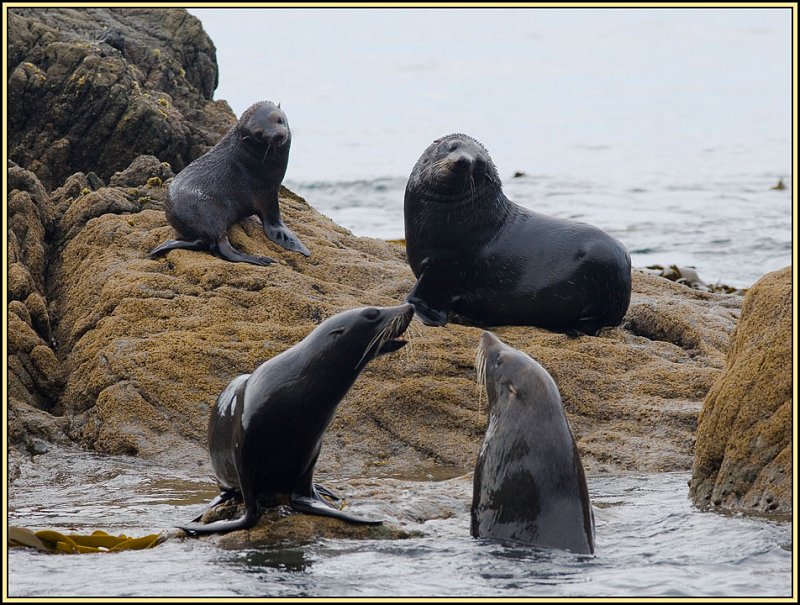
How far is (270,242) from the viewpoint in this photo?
1246 cm

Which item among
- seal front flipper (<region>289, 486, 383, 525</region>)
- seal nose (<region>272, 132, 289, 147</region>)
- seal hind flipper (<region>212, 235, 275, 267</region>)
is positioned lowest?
seal front flipper (<region>289, 486, 383, 525</region>)

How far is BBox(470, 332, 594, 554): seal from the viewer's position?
6.55 m

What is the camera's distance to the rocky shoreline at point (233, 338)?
8906 millimetres

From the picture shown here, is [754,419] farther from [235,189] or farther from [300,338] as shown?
[235,189]

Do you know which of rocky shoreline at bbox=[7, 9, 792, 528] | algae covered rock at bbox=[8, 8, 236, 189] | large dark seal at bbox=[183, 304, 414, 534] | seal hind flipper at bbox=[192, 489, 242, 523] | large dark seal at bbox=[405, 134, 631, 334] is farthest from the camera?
algae covered rock at bbox=[8, 8, 236, 189]

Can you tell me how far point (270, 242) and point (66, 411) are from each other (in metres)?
3.03

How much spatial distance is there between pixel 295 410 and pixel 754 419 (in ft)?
8.02

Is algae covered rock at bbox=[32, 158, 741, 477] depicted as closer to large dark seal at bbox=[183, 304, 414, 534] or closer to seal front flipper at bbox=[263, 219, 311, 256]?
seal front flipper at bbox=[263, 219, 311, 256]

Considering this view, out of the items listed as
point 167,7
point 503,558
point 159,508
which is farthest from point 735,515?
point 167,7

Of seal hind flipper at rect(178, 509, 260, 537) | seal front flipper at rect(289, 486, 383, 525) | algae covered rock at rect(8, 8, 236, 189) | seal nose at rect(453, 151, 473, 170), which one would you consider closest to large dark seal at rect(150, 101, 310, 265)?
algae covered rock at rect(8, 8, 236, 189)

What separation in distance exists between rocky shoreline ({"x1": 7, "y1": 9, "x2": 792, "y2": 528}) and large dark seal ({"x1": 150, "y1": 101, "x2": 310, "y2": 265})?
0.20m

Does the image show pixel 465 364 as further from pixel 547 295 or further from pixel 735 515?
pixel 735 515

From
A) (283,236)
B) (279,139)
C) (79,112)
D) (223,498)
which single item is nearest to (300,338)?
(283,236)

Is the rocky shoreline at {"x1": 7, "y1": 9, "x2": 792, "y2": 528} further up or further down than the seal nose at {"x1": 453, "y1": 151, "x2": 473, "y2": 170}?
further down
